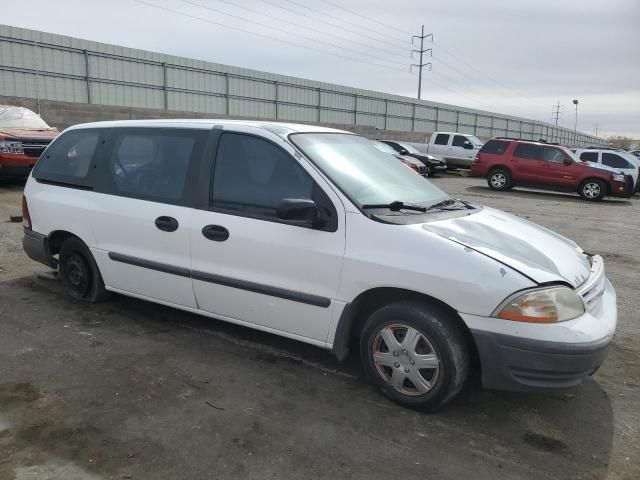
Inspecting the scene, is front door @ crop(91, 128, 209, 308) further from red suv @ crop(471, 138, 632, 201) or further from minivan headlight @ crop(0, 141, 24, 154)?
red suv @ crop(471, 138, 632, 201)

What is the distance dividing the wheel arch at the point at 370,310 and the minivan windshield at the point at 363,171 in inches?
22.9

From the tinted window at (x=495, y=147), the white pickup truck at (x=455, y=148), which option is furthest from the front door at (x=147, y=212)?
the white pickup truck at (x=455, y=148)

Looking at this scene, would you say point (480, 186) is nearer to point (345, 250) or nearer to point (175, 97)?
point (175, 97)

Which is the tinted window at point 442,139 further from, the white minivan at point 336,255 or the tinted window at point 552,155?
the white minivan at point 336,255

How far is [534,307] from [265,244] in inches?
66.6

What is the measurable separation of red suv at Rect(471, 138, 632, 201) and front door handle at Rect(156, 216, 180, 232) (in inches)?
629

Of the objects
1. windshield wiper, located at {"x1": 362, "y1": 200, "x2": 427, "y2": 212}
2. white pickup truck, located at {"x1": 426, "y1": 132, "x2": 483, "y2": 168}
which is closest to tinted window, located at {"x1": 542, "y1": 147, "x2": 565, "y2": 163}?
white pickup truck, located at {"x1": 426, "y1": 132, "x2": 483, "y2": 168}

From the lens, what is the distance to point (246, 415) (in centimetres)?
316

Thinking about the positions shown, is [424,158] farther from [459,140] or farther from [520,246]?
[520,246]

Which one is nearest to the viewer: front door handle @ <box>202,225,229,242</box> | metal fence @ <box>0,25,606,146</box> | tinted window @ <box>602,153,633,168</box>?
front door handle @ <box>202,225,229,242</box>

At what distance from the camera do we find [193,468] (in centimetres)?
265

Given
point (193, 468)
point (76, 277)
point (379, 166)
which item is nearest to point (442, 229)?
point (379, 166)

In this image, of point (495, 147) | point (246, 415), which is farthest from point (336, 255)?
point (495, 147)

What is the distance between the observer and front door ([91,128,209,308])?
4039 mm
